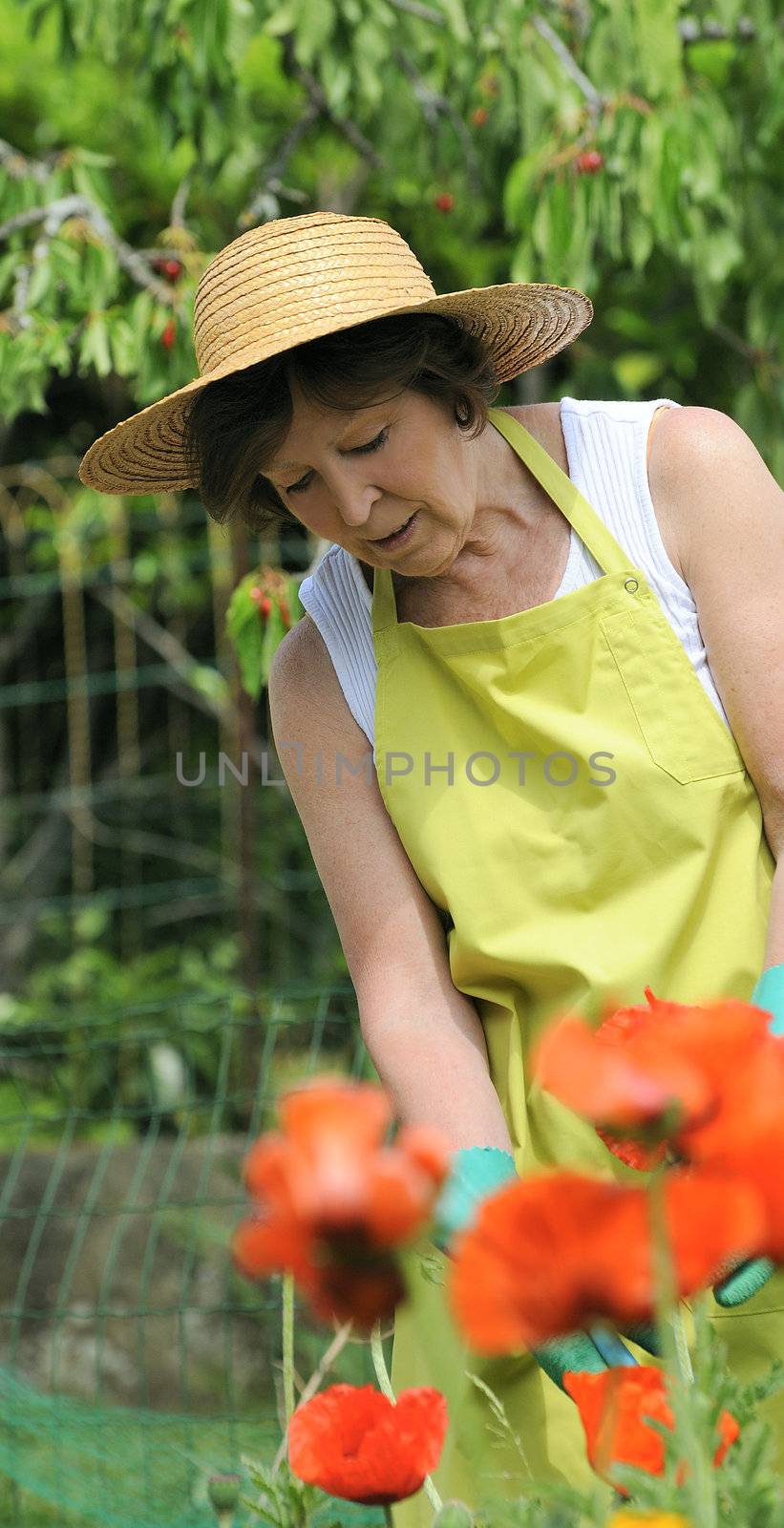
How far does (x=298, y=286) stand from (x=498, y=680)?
357 millimetres

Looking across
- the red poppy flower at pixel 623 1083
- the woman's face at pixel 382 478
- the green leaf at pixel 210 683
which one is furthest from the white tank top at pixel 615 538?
the green leaf at pixel 210 683

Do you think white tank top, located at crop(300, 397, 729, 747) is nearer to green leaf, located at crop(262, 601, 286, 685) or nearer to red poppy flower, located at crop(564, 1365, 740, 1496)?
green leaf, located at crop(262, 601, 286, 685)

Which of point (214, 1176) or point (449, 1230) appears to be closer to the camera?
point (449, 1230)

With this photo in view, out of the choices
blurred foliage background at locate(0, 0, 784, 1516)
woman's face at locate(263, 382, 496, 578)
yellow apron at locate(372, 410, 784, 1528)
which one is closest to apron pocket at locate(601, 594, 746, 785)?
yellow apron at locate(372, 410, 784, 1528)

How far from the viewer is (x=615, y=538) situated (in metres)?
1.33

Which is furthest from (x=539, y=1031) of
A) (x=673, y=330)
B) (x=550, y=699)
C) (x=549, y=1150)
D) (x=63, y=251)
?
(x=673, y=330)

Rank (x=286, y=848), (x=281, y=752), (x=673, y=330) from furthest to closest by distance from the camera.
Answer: (x=286, y=848) → (x=673, y=330) → (x=281, y=752)

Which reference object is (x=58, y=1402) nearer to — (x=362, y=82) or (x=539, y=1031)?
(x=539, y=1031)

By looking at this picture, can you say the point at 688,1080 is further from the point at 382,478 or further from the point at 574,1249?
the point at 382,478

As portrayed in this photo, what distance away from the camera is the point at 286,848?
4.54 m

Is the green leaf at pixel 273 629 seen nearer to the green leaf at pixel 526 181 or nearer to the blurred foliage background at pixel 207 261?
the blurred foliage background at pixel 207 261

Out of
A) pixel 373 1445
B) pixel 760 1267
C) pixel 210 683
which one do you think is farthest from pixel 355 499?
pixel 210 683

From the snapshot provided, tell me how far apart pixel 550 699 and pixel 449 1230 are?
0.70m

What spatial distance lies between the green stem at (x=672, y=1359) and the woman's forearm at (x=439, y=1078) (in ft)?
2.57
